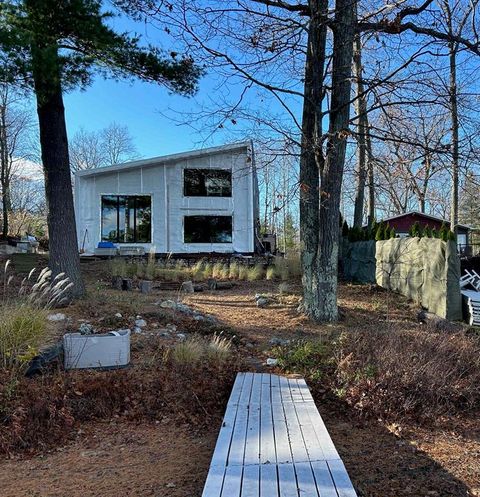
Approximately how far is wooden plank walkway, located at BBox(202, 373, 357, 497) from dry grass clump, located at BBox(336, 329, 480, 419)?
0.48 metres

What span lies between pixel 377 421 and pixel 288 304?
5.43 m

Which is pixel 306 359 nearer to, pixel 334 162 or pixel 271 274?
pixel 334 162

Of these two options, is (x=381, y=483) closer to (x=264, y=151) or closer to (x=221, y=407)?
(x=221, y=407)

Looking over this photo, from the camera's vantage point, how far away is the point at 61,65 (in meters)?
6.78

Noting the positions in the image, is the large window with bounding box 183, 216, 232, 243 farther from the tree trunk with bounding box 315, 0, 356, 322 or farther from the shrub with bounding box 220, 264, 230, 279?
the tree trunk with bounding box 315, 0, 356, 322

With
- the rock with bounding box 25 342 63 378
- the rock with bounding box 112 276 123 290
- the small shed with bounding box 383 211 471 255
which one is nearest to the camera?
the rock with bounding box 25 342 63 378

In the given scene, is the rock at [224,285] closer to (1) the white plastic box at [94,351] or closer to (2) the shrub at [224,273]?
(2) the shrub at [224,273]

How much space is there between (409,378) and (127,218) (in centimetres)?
1553

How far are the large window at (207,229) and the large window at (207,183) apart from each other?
0.95m

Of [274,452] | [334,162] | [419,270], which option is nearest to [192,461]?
[274,452]

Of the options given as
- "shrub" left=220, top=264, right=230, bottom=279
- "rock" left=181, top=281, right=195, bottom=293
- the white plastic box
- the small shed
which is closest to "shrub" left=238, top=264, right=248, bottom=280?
"shrub" left=220, top=264, right=230, bottom=279

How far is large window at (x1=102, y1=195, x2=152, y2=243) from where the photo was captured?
18.0m

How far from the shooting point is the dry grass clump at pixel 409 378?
3781 millimetres

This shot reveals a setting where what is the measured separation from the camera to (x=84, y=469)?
2900mm
